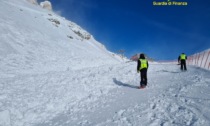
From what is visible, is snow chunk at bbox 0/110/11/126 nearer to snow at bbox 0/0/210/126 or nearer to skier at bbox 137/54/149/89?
snow at bbox 0/0/210/126

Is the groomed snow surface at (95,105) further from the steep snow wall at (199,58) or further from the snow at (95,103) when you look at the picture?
the steep snow wall at (199,58)

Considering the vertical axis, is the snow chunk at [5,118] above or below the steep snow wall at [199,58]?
below

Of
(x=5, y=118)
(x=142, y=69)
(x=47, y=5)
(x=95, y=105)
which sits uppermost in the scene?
(x=47, y=5)

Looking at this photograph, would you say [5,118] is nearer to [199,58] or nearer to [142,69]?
[142,69]

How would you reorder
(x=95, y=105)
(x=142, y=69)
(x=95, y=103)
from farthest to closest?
(x=142, y=69), (x=95, y=103), (x=95, y=105)

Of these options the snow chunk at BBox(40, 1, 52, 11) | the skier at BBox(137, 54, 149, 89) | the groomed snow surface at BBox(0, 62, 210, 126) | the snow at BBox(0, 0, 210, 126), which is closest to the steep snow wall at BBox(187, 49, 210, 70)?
the skier at BBox(137, 54, 149, 89)

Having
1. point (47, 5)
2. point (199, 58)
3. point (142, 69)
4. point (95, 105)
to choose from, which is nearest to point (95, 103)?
point (95, 105)

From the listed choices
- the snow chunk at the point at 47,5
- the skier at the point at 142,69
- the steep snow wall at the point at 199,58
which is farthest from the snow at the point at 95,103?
the snow chunk at the point at 47,5

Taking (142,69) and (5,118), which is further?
(142,69)

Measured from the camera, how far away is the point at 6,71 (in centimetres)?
1555

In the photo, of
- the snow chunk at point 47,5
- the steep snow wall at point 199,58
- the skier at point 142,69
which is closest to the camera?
the skier at point 142,69

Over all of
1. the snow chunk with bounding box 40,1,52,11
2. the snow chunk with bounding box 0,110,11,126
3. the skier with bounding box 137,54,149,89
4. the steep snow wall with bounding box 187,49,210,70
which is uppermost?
the snow chunk with bounding box 40,1,52,11

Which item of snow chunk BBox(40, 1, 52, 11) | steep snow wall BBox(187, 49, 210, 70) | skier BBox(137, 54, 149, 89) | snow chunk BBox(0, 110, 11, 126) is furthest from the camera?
snow chunk BBox(40, 1, 52, 11)

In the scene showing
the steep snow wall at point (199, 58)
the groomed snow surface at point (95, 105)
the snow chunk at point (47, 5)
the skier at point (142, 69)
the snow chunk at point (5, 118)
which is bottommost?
the snow chunk at point (5, 118)
